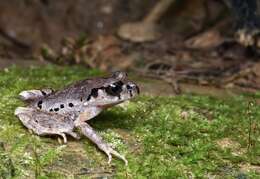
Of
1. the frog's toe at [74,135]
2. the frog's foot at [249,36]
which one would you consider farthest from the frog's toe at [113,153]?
the frog's foot at [249,36]

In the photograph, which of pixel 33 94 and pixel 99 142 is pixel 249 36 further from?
pixel 99 142

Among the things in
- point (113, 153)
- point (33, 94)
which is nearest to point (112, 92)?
point (113, 153)

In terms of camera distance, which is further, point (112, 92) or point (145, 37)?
point (145, 37)

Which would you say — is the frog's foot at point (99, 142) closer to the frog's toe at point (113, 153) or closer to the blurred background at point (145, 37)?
the frog's toe at point (113, 153)

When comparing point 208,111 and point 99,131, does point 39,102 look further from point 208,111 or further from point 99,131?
point 208,111

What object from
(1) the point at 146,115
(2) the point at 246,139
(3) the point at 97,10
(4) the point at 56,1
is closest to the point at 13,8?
(4) the point at 56,1

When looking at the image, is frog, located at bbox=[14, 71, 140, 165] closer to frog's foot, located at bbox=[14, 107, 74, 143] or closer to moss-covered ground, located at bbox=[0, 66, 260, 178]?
frog's foot, located at bbox=[14, 107, 74, 143]
